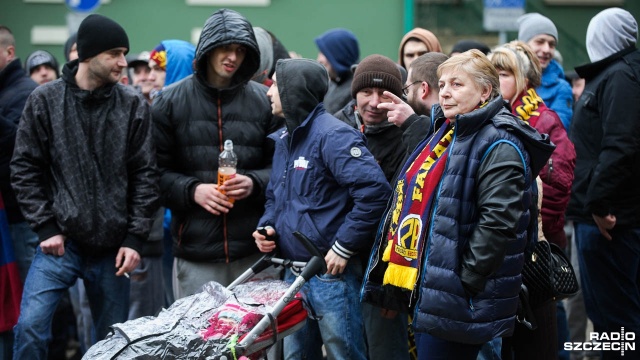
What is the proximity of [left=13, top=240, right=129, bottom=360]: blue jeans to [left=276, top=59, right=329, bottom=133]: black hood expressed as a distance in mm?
1502

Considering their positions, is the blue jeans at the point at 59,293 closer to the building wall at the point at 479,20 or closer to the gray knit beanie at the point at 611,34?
the gray knit beanie at the point at 611,34

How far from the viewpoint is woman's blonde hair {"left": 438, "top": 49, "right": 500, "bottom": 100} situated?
485 cm

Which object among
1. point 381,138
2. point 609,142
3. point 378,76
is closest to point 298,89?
point 378,76

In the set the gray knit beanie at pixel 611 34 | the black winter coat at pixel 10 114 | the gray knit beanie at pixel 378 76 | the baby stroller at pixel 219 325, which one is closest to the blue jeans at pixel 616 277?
the gray knit beanie at pixel 611 34

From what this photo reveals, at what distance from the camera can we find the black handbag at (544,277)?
516 centimetres

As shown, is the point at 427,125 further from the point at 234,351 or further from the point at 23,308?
the point at 23,308

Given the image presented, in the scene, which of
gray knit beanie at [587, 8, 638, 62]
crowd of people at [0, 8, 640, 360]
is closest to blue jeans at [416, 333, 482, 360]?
→ crowd of people at [0, 8, 640, 360]

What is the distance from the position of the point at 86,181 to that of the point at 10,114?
1273 millimetres

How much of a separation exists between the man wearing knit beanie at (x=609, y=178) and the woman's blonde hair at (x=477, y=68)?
1.90 meters

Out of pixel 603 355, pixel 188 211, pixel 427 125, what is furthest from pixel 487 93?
pixel 603 355

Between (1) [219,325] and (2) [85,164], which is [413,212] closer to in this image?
(1) [219,325]

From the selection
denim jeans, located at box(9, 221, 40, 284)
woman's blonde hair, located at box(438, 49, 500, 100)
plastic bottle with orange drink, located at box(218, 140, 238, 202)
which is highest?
woman's blonde hair, located at box(438, 49, 500, 100)

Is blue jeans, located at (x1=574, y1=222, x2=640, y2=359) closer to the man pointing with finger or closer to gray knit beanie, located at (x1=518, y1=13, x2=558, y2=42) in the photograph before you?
the man pointing with finger

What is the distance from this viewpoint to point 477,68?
486 centimetres
